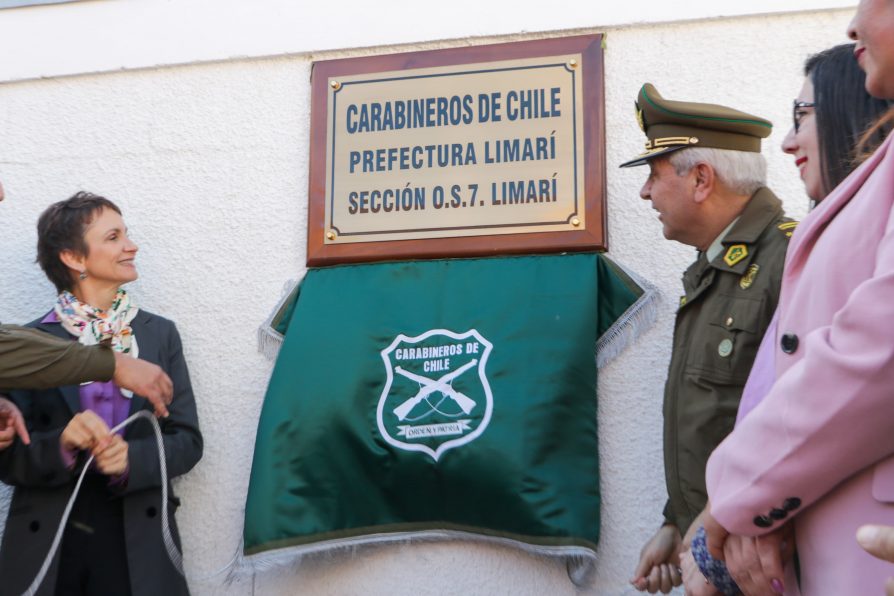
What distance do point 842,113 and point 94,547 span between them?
8.15 feet

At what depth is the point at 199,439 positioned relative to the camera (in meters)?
3.65

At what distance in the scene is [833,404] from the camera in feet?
5.18

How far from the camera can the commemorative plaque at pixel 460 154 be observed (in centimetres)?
367

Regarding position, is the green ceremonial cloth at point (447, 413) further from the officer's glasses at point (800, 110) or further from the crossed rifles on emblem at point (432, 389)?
the officer's glasses at point (800, 110)

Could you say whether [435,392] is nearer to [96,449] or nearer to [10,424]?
[96,449]

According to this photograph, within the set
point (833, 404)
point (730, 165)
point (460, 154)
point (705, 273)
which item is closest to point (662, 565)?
point (705, 273)

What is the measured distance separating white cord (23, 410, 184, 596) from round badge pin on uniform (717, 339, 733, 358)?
1.72 m

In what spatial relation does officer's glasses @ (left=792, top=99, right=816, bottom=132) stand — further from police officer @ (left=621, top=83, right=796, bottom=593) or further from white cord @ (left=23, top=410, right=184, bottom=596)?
white cord @ (left=23, top=410, right=184, bottom=596)

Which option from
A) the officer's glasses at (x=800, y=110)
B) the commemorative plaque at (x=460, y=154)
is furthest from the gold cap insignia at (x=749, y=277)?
the commemorative plaque at (x=460, y=154)

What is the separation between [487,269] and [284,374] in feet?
2.44

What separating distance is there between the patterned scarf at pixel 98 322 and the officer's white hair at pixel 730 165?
72.0 inches

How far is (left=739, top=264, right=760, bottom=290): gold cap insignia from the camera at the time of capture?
2.72 metres

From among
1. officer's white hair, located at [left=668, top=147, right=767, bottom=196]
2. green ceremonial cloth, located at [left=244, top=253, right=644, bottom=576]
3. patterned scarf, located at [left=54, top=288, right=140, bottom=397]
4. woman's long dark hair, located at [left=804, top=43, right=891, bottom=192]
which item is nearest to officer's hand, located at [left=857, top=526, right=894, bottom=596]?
woman's long dark hair, located at [left=804, top=43, right=891, bottom=192]

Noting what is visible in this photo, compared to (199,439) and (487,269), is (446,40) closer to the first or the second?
(487,269)
